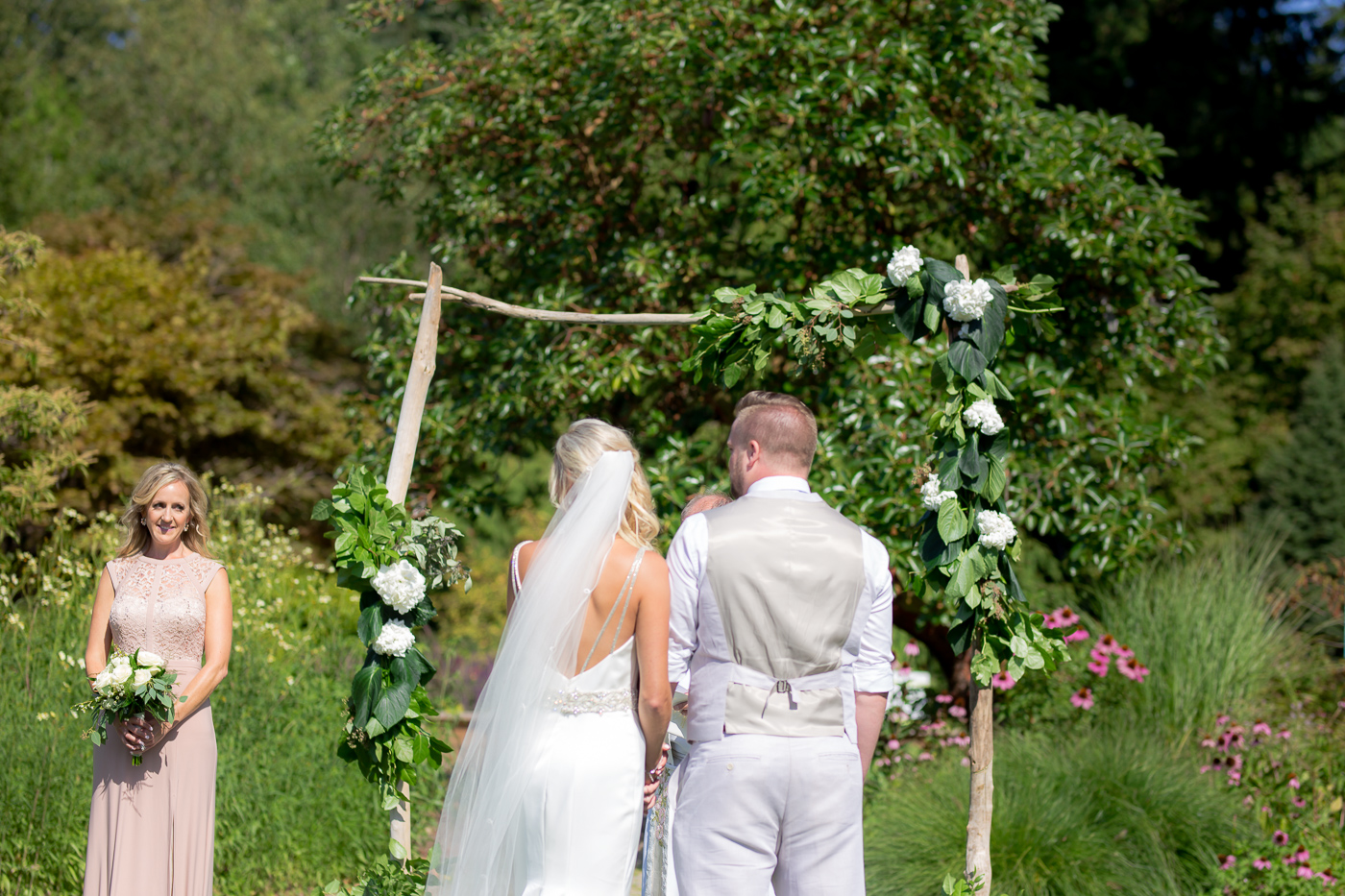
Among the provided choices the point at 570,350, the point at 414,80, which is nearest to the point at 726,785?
the point at 570,350

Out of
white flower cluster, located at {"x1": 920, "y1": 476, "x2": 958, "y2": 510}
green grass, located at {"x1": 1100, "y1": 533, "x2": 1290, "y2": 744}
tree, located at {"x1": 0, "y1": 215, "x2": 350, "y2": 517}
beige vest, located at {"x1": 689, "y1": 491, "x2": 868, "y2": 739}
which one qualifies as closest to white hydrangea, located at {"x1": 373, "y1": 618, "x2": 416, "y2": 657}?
beige vest, located at {"x1": 689, "y1": 491, "x2": 868, "y2": 739}

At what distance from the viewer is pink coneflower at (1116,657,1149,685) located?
17.7 ft

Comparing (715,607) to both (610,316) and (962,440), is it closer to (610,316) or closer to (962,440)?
(962,440)

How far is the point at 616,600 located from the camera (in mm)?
2910

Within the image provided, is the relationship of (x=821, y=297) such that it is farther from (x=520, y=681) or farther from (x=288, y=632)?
(x=288, y=632)

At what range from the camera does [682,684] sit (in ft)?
9.61

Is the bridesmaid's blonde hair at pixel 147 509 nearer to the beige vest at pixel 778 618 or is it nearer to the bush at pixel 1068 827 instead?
the beige vest at pixel 778 618

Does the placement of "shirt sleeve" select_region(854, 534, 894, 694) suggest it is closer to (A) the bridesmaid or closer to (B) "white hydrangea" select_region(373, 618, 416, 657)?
(B) "white hydrangea" select_region(373, 618, 416, 657)

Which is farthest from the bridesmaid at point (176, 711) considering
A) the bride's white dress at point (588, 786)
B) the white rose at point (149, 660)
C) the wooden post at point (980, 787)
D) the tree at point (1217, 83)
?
the tree at point (1217, 83)

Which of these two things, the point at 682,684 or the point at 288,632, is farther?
the point at 288,632

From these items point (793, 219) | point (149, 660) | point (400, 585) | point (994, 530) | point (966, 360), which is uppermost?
point (793, 219)

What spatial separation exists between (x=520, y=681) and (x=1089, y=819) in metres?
2.81

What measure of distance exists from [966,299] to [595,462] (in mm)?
1245

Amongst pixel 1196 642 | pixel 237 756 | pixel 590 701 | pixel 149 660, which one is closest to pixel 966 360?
pixel 590 701
